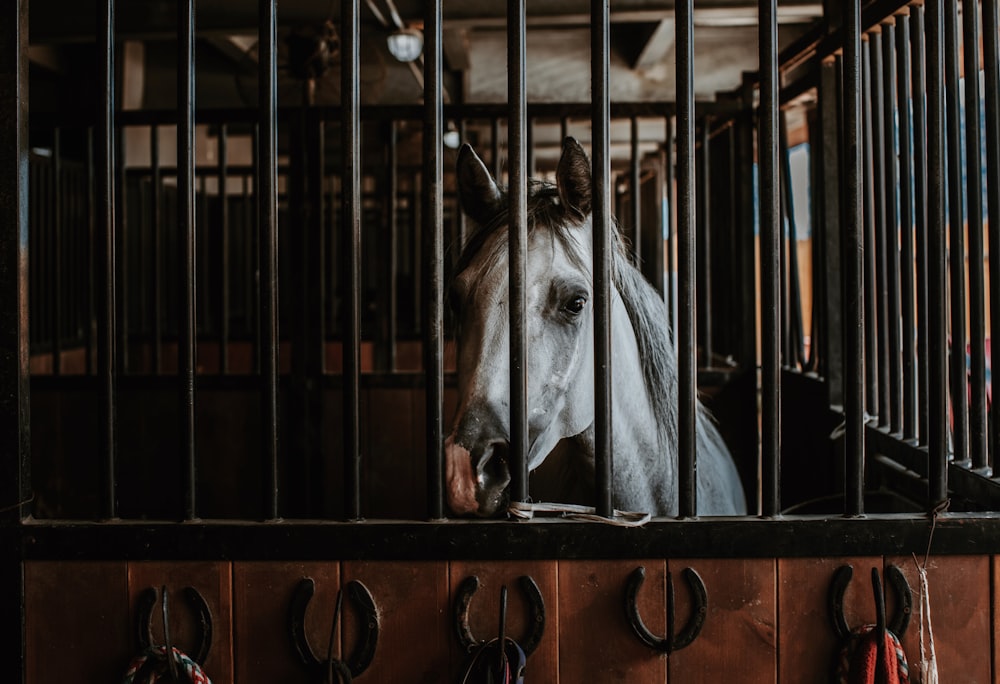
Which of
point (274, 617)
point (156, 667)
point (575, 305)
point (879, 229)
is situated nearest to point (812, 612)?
point (575, 305)

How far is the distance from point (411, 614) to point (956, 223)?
0.98 metres

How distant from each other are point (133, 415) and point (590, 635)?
2.31 metres

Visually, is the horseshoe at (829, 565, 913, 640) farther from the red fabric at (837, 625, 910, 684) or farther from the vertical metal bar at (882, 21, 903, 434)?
the vertical metal bar at (882, 21, 903, 434)

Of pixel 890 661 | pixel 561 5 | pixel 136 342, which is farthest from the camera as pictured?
pixel 136 342

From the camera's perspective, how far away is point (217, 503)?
2.69 metres

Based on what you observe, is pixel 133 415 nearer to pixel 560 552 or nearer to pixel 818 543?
pixel 560 552

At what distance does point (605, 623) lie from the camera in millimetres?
885

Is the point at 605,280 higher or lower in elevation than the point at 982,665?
higher

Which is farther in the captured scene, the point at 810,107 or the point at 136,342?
the point at 136,342

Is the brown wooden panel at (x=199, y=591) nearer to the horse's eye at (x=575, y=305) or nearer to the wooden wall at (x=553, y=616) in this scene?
the wooden wall at (x=553, y=616)

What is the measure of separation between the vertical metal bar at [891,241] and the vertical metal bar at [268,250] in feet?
3.97

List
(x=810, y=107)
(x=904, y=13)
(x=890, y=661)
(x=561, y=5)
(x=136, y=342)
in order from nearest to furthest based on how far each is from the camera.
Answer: (x=890, y=661)
(x=904, y=13)
(x=810, y=107)
(x=561, y=5)
(x=136, y=342)

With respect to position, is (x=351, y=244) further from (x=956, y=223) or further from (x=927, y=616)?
(x=956, y=223)

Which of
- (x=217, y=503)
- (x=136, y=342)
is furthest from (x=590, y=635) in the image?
(x=136, y=342)
